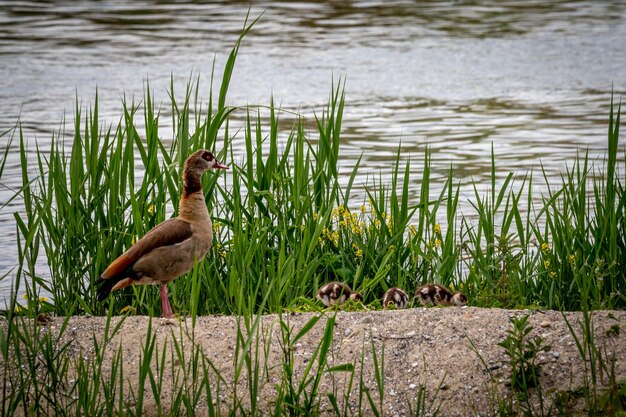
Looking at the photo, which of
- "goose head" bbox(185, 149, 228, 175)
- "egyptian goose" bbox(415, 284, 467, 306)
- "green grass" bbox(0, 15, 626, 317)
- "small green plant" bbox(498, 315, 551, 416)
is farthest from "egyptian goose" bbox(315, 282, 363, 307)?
"small green plant" bbox(498, 315, 551, 416)

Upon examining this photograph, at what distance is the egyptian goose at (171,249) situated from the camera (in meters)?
6.03

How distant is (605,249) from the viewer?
270 inches

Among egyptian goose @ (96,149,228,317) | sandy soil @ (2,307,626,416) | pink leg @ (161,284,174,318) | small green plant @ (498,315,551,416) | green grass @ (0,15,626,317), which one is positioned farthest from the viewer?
green grass @ (0,15,626,317)

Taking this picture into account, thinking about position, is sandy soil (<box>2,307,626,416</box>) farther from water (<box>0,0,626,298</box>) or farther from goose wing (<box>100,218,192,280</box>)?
water (<box>0,0,626,298</box>)

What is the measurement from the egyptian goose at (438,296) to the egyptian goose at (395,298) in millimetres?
102

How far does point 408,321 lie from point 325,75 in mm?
12152

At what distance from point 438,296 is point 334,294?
23.5 inches

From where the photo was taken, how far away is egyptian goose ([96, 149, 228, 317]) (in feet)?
19.8

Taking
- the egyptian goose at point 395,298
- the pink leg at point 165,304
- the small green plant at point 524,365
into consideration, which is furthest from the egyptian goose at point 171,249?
the small green plant at point 524,365

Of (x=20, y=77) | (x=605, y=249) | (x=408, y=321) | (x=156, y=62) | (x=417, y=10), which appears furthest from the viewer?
(x=417, y=10)

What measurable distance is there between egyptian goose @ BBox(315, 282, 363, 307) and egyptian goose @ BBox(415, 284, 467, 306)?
1.18 ft

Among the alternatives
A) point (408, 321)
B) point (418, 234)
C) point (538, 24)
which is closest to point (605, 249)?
point (418, 234)

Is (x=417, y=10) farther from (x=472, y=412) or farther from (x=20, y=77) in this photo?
(x=472, y=412)

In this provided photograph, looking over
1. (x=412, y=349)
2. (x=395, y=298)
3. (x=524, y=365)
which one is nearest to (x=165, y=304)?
(x=395, y=298)
